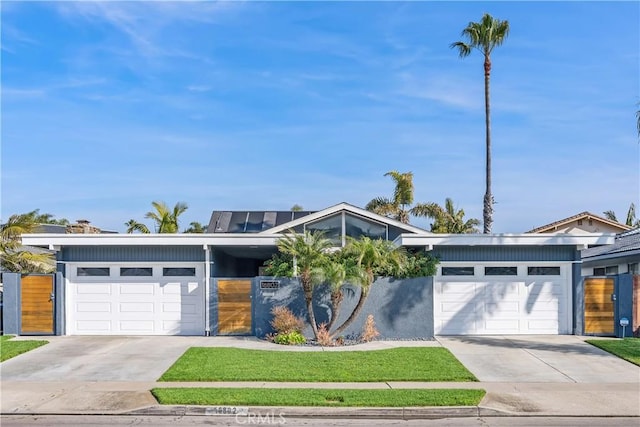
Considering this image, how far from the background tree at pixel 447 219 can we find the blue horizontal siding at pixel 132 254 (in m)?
19.0

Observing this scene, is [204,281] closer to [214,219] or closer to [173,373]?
[173,373]

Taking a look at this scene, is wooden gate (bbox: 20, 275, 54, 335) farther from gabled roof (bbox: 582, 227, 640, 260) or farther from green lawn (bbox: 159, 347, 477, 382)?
gabled roof (bbox: 582, 227, 640, 260)

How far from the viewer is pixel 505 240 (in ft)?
58.0

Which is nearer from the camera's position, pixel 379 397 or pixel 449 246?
pixel 379 397

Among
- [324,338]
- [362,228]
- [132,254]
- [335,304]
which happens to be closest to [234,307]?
[324,338]

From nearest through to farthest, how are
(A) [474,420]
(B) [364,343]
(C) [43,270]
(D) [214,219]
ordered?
(A) [474,420]
(B) [364,343]
(C) [43,270]
(D) [214,219]

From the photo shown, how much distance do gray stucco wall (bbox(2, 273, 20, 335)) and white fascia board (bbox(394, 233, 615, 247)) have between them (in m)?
12.1

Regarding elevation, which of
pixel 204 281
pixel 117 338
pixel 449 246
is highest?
pixel 449 246

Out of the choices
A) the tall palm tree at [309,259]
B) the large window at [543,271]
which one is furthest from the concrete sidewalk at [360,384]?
the large window at [543,271]

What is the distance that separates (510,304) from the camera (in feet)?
59.5

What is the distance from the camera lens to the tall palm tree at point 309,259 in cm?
1596

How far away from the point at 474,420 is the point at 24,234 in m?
15.4

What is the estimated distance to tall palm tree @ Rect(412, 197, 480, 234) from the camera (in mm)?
34344

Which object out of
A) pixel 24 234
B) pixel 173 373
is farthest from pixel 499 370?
pixel 24 234
